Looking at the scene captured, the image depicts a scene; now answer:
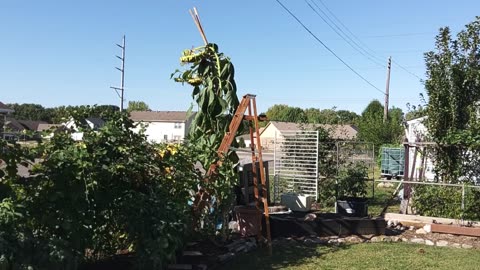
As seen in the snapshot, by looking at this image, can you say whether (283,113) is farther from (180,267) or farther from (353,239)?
(180,267)

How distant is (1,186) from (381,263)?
16.6 feet

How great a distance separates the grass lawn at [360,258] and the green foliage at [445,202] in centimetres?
226

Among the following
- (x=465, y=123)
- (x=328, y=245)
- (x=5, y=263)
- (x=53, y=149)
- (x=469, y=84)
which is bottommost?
(x=328, y=245)

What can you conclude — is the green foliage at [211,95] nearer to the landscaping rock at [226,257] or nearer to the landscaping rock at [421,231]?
the landscaping rock at [226,257]

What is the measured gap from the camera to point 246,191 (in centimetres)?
977

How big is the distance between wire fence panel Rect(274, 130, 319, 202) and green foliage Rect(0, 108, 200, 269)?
7.91 m

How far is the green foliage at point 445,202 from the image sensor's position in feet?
32.6

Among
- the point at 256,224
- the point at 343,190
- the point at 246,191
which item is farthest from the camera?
the point at 343,190

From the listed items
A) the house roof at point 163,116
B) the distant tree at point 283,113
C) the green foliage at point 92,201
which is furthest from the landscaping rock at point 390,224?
the distant tree at point 283,113

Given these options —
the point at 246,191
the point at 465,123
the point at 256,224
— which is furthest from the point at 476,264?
the point at 465,123

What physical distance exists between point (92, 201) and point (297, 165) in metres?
9.48

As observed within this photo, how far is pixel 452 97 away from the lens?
36.6ft

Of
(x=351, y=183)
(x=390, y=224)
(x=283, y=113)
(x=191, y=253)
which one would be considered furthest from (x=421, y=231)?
(x=283, y=113)

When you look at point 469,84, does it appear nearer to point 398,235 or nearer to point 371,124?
point 398,235
